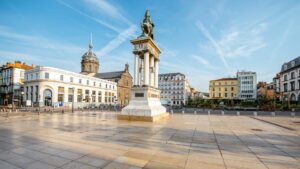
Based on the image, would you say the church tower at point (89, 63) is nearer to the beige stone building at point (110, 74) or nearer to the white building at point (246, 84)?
the beige stone building at point (110, 74)

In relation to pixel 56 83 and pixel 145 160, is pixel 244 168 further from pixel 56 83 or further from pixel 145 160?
pixel 56 83

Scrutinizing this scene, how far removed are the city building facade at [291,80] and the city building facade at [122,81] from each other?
71.9 metres

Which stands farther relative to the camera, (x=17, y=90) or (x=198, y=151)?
(x=17, y=90)

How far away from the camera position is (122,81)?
87.4 metres

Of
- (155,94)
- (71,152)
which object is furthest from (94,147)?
(155,94)

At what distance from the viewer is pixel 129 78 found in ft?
309

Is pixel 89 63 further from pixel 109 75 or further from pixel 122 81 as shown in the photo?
pixel 122 81

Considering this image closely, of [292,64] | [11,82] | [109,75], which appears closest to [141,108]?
[292,64]

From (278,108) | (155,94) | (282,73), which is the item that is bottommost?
(278,108)

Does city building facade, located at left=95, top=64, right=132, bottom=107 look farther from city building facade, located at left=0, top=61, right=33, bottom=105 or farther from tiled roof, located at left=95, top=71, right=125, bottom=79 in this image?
city building facade, located at left=0, top=61, right=33, bottom=105

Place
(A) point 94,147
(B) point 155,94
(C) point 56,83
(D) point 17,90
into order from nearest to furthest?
1. (A) point 94,147
2. (B) point 155,94
3. (C) point 56,83
4. (D) point 17,90

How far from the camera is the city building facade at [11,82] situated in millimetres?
61750

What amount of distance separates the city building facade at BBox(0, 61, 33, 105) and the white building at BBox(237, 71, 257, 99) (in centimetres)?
10590

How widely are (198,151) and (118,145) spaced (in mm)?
3598
